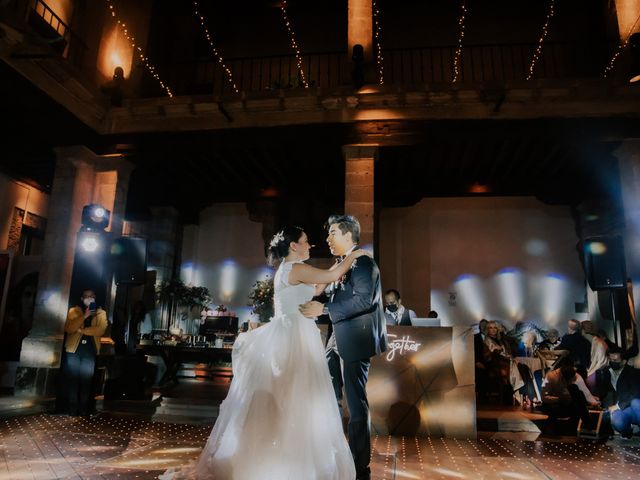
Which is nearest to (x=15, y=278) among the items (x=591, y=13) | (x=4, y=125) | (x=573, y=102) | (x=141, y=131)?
(x=4, y=125)

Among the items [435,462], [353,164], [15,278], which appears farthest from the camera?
[15,278]

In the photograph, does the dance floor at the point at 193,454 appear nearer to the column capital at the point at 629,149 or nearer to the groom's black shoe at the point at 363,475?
the groom's black shoe at the point at 363,475

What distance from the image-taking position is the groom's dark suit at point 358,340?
110 inches

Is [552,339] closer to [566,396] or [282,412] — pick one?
[566,396]

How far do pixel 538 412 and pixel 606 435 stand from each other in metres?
1.63

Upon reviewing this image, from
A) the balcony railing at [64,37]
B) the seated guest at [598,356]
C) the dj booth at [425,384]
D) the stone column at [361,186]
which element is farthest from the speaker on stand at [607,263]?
the balcony railing at [64,37]

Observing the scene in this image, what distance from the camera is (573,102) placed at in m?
6.96

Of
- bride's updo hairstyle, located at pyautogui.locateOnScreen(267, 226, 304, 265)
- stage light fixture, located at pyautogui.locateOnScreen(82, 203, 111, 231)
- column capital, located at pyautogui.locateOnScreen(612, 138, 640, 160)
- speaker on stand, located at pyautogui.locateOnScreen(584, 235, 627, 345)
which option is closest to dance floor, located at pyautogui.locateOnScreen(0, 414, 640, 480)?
bride's updo hairstyle, located at pyautogui.locateOnScreen(267, 226, 304, 265)

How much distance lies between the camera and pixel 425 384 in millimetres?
4820

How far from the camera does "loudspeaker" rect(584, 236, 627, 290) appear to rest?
6547 millimetres

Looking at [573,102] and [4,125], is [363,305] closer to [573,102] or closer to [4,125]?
[573,102]

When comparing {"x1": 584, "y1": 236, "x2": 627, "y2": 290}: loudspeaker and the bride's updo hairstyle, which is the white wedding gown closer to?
the bride's updo hairstyle

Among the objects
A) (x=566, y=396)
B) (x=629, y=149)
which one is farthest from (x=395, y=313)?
(x=629, y=149)

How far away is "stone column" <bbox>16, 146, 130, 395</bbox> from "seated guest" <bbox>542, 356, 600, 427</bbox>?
7.19 m
